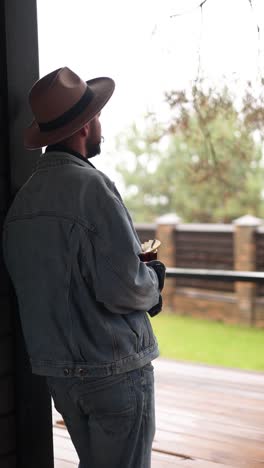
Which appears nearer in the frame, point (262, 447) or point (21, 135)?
point (21, 135)

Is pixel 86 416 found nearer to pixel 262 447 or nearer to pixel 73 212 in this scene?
pixel 73 212

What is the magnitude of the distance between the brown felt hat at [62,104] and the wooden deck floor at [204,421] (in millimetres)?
1544

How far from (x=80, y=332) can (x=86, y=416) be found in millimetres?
221

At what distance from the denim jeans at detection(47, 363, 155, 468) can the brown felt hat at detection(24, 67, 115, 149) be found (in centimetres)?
58

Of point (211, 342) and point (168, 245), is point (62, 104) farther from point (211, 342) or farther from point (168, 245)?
point (211, 342)

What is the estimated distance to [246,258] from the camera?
10.2 metres

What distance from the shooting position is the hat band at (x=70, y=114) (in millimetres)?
1515

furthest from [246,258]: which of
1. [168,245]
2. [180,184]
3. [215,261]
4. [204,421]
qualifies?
[204,421]

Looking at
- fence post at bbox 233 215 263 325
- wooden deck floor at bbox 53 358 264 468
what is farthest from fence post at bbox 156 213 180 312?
wooden deck floor at bbox 53 358 264 468

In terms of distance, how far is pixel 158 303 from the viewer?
1.60m

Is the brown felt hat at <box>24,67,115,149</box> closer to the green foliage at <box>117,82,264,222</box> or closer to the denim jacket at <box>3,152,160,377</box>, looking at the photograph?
the denim jacket at <box>3,152,160,377</box>

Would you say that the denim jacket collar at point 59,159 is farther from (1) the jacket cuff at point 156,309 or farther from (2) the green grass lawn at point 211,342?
(2) the green grass lawn at point 211,342

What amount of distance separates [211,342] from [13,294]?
10516 millimetres

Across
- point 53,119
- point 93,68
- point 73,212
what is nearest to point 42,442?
point 73,212
